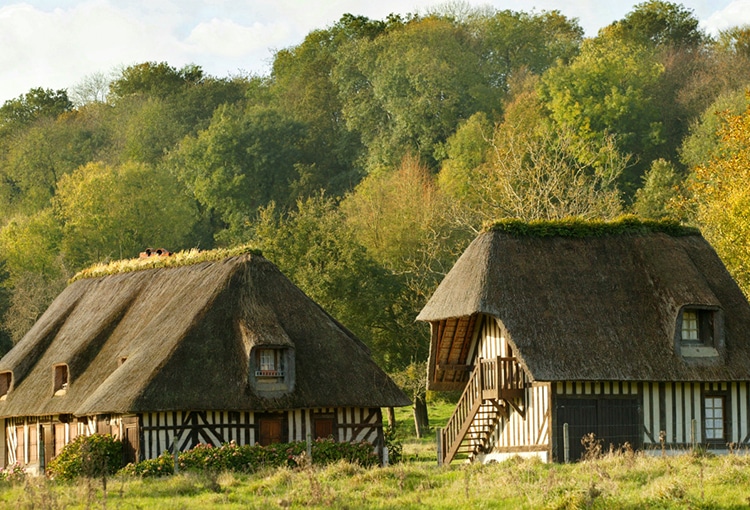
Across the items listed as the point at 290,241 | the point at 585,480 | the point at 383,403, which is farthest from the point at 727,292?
the point at 290,241

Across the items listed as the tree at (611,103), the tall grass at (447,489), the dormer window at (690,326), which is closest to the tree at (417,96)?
the tree at (611,103)

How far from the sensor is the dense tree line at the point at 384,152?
181ft

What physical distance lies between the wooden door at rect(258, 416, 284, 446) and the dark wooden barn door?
752 centimetres

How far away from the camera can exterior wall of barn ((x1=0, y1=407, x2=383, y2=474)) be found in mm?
35531

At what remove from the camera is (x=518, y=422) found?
36.5 meters

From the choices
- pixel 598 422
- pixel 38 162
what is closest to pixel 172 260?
pixel 598 422

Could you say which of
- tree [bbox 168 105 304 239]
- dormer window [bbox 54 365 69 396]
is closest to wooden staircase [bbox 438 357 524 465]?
dormer window [bbox 54 365 69 396]

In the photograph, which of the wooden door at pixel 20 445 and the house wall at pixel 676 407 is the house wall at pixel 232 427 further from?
the wooden door at pixel 20 445

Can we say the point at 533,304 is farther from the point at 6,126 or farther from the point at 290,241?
the point at 6,126

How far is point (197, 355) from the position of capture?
36.2m

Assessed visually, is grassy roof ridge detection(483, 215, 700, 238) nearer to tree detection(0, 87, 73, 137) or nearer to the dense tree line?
the dense tree line

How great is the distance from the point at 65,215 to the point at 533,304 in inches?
2082

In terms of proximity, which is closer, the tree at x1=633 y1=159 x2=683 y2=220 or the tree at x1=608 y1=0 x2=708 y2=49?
the tree at x1=633 y1=159 x2=683 y2=220

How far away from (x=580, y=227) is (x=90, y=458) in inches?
574
